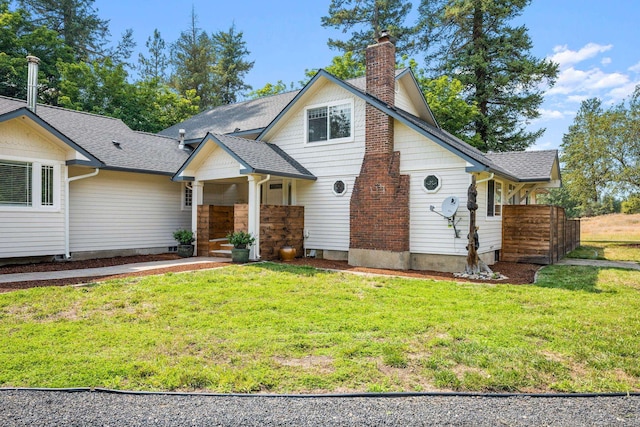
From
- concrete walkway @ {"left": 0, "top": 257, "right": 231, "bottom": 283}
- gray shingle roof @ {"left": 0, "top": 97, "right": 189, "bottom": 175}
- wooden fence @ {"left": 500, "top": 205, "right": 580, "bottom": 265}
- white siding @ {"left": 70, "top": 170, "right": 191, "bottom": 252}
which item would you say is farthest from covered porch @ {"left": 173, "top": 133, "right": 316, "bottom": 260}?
wooden fence @ {"left": 500, "top": 205, "right": 580, "bottom": 265}

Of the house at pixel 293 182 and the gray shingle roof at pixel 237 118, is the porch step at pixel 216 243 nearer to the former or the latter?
the house at pixel 293 182

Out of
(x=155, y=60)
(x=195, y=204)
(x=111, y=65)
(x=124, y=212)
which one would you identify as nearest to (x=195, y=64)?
(x=155, y=60)

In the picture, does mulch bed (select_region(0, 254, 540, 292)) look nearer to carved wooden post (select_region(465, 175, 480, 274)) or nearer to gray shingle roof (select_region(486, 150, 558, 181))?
carved wooden post (select_region(465, 175, 480, 274))

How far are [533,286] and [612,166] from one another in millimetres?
21213

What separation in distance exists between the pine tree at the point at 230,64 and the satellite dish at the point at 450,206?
1159 inches

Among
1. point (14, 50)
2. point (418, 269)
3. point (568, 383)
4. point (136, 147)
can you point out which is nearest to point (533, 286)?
point (418, 269)

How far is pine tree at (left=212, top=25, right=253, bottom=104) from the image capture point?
35156 mm

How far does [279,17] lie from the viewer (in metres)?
22.5

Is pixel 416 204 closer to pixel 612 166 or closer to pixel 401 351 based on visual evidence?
pixel 401 351

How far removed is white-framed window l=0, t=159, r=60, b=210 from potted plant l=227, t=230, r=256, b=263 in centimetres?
479

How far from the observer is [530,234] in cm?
1259

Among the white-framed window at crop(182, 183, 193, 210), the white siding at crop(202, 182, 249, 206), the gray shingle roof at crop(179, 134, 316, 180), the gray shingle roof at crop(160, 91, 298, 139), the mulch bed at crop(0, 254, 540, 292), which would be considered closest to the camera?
the mulch bed at crop(0, 254, 540, 292)

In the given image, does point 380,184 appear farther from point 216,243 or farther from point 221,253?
point 216,243

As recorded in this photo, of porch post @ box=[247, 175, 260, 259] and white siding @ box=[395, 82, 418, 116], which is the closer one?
porch post @ box=[247, 175, 260, 259]
